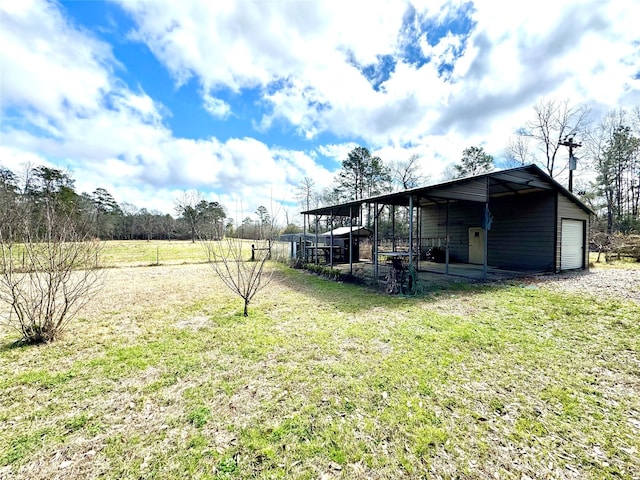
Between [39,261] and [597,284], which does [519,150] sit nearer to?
[597,284]

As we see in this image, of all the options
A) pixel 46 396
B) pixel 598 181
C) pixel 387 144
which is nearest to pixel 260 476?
pixel 46 396

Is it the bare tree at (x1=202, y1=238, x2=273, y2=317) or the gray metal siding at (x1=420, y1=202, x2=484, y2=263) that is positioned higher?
the gray metal siding at (x1=420, y1=202, x2=484, y2=263)

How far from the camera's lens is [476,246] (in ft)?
41.4

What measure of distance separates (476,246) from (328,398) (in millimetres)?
12584

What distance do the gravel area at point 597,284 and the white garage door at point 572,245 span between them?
61.5 inches

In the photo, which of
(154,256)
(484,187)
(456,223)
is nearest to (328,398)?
(484,187)

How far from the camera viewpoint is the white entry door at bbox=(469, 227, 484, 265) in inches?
489

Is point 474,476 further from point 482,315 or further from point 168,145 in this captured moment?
point 168,145

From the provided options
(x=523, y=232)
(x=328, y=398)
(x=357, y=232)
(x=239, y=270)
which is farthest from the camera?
(x=357, y=232)

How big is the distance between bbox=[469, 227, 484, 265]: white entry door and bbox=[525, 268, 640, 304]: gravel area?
3351 mm

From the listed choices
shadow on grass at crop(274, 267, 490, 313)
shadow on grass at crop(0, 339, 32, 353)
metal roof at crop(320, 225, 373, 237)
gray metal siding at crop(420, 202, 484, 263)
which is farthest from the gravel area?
shadow on grass at crop(0, 339, 32, 353)

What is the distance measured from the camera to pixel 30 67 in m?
6.49

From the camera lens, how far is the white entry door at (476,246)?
12430mm

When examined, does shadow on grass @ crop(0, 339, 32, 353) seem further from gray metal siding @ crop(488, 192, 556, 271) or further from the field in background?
gray metal siding @ crop(488, 192, 556, 271)
